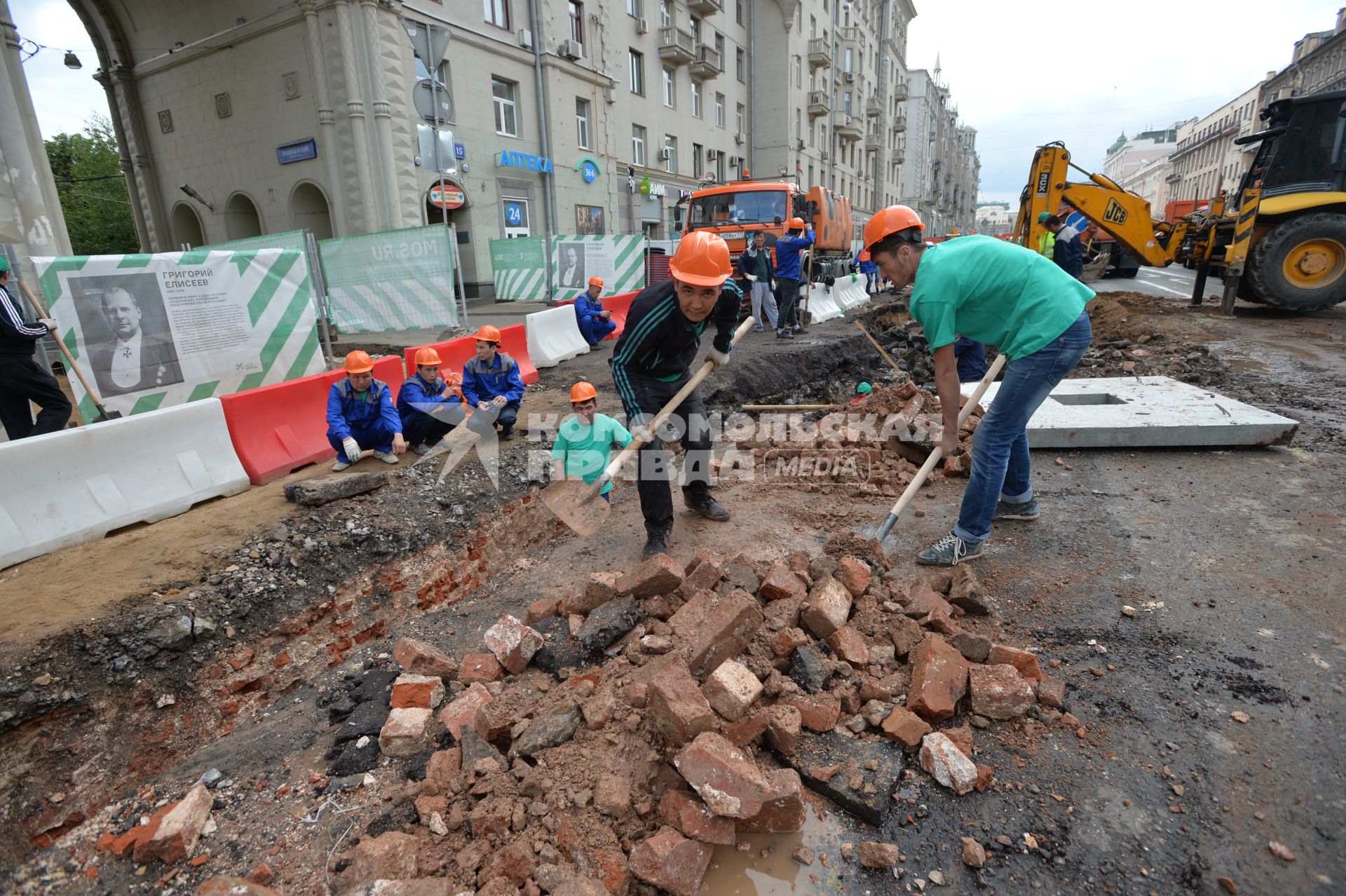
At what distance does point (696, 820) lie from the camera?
1.91 m

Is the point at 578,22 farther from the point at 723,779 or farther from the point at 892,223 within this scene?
the point at 723,779

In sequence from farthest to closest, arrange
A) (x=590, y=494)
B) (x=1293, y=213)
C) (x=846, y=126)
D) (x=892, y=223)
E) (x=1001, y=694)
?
(x=846, y=126)
(x=1293, y=213)
(x=590, y=494)
(x=892, y=223)
(x=1001, y=694)

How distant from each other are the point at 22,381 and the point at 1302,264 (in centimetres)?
1517

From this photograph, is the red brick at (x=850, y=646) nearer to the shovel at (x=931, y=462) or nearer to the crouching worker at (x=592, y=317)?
the shovel at (x=931, y=462)

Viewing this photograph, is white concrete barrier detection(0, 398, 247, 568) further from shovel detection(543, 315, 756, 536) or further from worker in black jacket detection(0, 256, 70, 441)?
shovel detection(543, 315, 756, 536)

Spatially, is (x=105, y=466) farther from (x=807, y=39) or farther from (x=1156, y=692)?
(x=807, y=39)

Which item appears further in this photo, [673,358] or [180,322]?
[180,322]

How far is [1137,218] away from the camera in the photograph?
11188 mm

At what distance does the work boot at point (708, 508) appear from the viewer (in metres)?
4.28

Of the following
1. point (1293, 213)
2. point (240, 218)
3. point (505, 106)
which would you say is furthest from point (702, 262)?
point (240, 218)

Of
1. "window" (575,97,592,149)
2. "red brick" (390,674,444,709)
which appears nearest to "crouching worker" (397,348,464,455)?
"red brick" (390,674,444,709)

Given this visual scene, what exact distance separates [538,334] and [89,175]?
41.7 meters

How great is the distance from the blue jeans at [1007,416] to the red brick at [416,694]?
2.67 metres

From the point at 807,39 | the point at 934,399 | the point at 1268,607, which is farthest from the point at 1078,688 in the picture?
the point at 807,39
